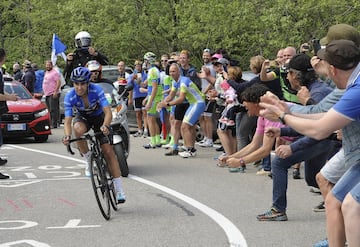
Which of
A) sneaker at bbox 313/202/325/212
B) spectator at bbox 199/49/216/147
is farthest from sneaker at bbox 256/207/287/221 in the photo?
spectator at bbox 199/49/216/147

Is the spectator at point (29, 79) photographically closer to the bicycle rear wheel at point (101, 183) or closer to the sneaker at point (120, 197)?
the sneaker at point (120, 197)

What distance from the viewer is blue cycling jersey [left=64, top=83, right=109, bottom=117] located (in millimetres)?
9609

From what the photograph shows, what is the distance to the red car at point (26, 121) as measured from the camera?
59.6 ft

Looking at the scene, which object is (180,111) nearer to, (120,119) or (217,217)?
(120,119)

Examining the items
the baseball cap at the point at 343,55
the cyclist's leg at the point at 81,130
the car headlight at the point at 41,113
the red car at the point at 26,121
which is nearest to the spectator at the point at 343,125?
the baseball cap at the point at 343,55

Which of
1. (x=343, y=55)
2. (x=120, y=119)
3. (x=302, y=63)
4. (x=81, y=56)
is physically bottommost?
(x=120, y=119)

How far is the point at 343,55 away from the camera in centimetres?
551

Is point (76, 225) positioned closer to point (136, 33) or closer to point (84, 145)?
point (84, 145)

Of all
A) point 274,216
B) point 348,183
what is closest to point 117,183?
point 274,216

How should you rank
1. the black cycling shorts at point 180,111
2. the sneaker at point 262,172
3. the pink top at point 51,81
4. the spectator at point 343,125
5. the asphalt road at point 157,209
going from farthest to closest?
the pink top at point 51,81
the black cycling shorts at point 180,111
the sneaker at point 262,172
the asphalt road at point 157,209
the spectator at point 343,125

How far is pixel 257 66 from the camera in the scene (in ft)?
42.0

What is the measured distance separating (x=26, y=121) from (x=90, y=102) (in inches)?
355

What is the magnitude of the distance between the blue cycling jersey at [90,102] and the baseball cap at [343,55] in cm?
446

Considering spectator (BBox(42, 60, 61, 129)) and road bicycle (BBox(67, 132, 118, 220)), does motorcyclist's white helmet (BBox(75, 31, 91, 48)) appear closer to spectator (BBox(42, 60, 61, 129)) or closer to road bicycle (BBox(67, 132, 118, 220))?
road bicycle (BBox(67, 132, 118, 220))
